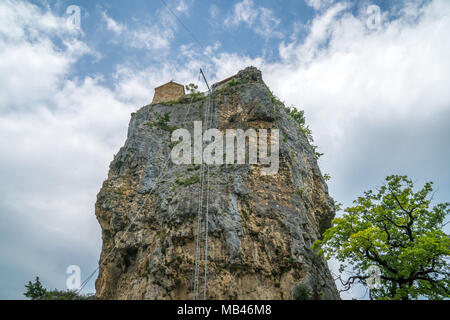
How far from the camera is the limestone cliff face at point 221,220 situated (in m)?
11.9

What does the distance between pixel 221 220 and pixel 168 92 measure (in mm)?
16073

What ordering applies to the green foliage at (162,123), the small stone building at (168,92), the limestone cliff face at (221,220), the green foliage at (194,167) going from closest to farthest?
the limestone cliff face at (221,220)
the green foliage at (194,167)
the green foliage at (162,123)
the small stone building at (168,92)

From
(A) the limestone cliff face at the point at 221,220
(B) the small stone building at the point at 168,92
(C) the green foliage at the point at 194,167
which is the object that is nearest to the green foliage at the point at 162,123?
(A) the limestone cliff face at the point at 221,220

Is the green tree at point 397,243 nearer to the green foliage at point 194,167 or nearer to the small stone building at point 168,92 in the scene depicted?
the green foliage at point 194,167

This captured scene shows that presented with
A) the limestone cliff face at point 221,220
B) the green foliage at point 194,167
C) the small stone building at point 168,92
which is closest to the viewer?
the limestone cliff face at point 221,220

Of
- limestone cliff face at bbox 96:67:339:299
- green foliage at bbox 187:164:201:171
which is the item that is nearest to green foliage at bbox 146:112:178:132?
limestone cliff face at bbox 96:67:339:299

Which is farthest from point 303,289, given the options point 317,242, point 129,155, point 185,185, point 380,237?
point 129,155

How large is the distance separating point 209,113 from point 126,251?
35.6ft

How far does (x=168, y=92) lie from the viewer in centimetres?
2573

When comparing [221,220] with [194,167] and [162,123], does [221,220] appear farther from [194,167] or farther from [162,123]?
[162,123]

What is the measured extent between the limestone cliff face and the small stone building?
6.04 meters

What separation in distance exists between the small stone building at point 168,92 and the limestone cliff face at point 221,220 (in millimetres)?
6044

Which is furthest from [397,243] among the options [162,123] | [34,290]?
[34,290]
